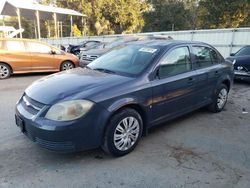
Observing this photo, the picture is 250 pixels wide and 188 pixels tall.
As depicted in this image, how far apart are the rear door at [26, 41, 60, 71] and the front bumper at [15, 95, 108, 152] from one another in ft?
23.2

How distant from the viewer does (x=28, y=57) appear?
959 centimetres

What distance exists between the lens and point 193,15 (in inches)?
1393

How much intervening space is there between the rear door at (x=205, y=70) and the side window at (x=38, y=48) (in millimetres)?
6926

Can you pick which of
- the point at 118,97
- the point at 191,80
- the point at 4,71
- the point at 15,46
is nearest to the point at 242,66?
the point at 191,80

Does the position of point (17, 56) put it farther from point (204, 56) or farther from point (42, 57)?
point (204, 56)

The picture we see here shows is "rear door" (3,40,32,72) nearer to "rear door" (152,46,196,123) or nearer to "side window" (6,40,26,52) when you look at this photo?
"side window" (6,40,26,52)

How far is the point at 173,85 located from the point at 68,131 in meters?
1.91

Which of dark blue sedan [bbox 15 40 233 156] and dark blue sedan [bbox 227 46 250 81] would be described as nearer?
dark blue sedan [bbox 15 40 233 156]

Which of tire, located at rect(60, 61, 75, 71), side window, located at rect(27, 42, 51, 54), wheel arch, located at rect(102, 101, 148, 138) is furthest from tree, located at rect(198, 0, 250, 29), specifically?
wheel arch, located at rect(102, 101, 148, 138)

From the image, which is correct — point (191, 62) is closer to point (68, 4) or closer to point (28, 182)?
point (28, 182)

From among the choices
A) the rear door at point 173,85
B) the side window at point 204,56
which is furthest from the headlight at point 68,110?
the side window at point 204,56

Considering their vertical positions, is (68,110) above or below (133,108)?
above

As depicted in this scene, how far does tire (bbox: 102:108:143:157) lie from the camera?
334 centimetres

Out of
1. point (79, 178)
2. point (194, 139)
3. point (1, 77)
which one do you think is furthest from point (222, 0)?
point (79, 178)
